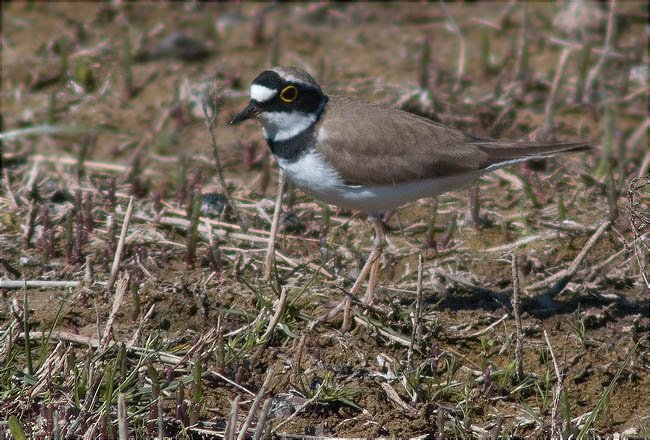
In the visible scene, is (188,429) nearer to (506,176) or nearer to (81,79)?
(506,176)

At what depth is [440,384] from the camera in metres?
4.14

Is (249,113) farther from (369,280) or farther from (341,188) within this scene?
(369,280)

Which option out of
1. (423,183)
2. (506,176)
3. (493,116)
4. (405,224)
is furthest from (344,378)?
(493,116)

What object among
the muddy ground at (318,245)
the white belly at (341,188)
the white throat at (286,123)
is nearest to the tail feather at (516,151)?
the white belly at (341,188)

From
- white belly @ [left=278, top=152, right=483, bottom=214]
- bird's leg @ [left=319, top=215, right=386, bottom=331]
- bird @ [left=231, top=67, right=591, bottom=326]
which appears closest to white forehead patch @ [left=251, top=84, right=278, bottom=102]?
bird @ [left=231, top=67, right=591, bottom=326]

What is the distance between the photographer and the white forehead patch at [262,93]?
15.4 feet

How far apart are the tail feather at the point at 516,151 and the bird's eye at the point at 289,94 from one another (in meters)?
1.03

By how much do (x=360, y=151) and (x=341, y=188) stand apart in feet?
0.78

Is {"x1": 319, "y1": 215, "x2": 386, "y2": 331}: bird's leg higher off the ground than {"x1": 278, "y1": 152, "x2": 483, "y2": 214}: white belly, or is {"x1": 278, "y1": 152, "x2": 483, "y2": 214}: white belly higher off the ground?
{"x1": 278, "y1": 152, "x2": 483, "y2": 214}: white belly

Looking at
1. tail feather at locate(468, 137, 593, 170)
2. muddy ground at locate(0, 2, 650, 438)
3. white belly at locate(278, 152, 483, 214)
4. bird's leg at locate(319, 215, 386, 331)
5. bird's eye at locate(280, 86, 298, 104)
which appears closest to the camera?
muddy ground at locate(0, 2, 650, 438)

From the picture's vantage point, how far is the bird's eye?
467 centimetres

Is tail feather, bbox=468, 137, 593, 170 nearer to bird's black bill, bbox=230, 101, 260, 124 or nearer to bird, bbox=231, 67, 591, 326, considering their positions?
bird, bbox=231, 67, 591, 326

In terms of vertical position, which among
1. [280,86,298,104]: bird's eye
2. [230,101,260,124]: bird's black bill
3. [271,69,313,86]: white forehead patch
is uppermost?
[271,69,313,86]: white forehead patch

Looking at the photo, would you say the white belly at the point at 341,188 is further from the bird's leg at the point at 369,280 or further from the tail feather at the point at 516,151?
the tail feather at the point at 516,151
